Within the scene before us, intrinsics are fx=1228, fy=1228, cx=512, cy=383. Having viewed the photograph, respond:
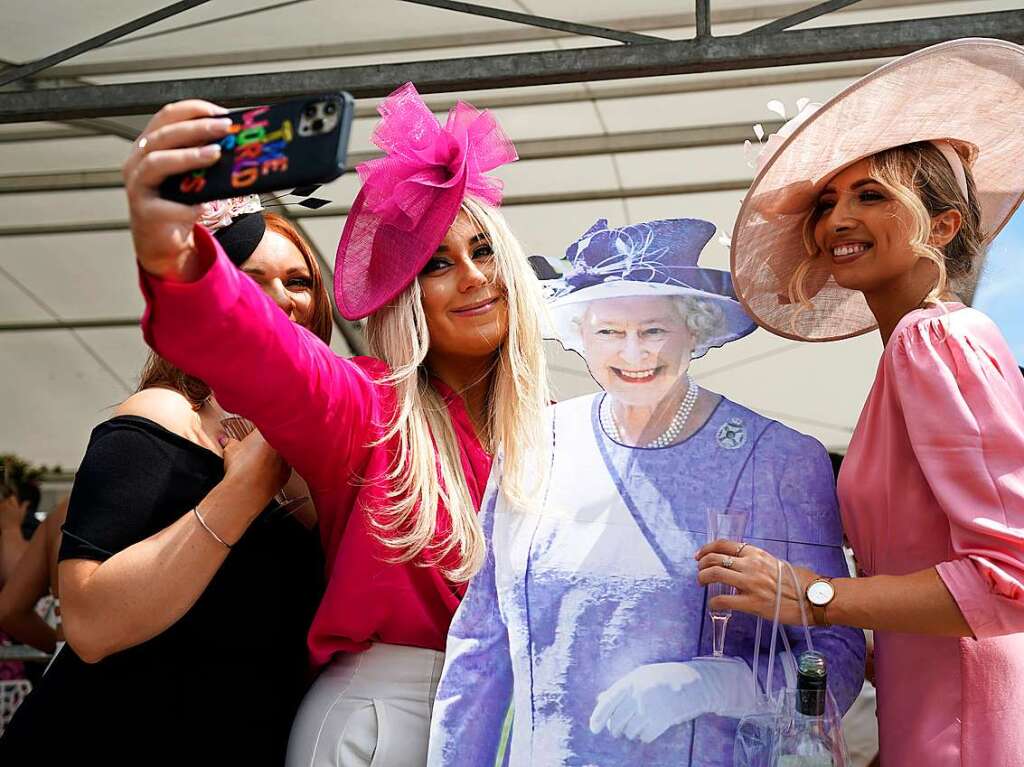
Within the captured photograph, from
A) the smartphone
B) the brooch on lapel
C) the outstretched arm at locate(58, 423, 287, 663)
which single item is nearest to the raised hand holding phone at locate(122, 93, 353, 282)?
the smartphone

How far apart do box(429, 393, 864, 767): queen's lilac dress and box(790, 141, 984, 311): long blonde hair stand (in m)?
0.31

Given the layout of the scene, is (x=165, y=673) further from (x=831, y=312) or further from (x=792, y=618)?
(x=831, y=312)

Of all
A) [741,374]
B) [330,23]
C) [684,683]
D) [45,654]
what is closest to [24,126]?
[330,23]

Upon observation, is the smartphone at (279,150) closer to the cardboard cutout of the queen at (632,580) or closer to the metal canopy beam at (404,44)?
the cardboard cutout of the queen at (632,580)

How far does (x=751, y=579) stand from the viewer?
1.60 meters

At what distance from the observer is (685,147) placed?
5.06 meters

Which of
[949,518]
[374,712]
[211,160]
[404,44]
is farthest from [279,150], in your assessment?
[404,44]

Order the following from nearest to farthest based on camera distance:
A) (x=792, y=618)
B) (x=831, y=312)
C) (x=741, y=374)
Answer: (x=792, y=618) < (x=831, y=312) < (x=741, y=374)

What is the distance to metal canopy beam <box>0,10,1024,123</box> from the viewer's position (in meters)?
2.98

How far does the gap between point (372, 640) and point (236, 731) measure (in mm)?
267

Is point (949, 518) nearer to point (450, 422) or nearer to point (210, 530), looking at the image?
point (450, 422)

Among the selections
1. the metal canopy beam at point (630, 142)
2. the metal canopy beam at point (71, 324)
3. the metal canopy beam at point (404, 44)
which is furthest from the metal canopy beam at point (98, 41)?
the metal canopy beam at point (71, 324)

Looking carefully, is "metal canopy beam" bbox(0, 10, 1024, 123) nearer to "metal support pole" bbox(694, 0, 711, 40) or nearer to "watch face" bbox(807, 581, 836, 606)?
"metal support pole" bbox(694, 0, 711, 40)

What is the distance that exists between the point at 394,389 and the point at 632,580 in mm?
426
